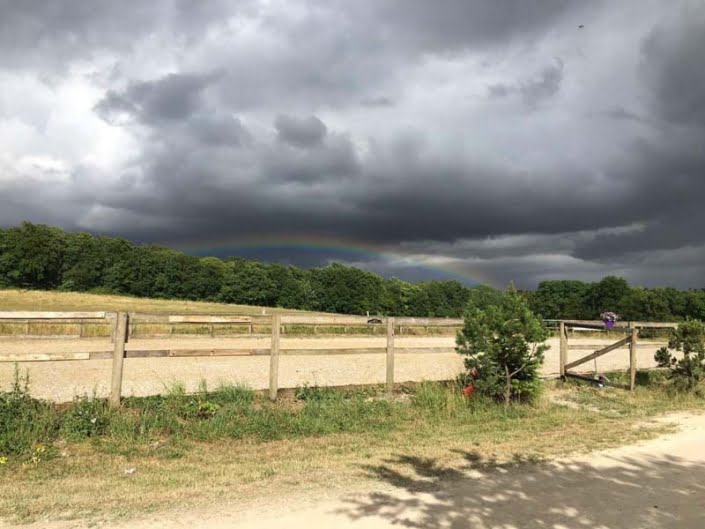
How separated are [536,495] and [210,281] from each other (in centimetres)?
8872

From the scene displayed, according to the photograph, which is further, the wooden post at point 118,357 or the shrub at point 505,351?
the shrub at point 505,351

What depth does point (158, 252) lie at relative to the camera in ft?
315

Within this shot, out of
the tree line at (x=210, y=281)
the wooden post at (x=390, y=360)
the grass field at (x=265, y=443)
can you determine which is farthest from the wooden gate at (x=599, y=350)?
the tree line at (x=210, y=281)

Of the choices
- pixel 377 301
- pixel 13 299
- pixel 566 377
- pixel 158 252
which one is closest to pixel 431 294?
pixel 377 301

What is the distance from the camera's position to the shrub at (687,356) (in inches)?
469

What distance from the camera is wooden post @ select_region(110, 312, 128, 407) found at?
311 inches

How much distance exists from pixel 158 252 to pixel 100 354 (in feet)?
306

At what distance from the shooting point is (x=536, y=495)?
5348 millimetres

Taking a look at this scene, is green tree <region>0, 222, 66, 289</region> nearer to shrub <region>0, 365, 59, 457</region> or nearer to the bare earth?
the bare earth

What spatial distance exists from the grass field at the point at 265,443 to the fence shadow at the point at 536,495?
351 millimetres

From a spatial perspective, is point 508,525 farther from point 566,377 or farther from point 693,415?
point 566,377

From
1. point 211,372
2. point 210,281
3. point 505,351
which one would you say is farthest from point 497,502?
point 210,281

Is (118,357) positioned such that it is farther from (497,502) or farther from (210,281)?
(210,281)

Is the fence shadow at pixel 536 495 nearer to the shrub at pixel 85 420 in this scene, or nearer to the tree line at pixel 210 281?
the shrub at pixel 85 420
